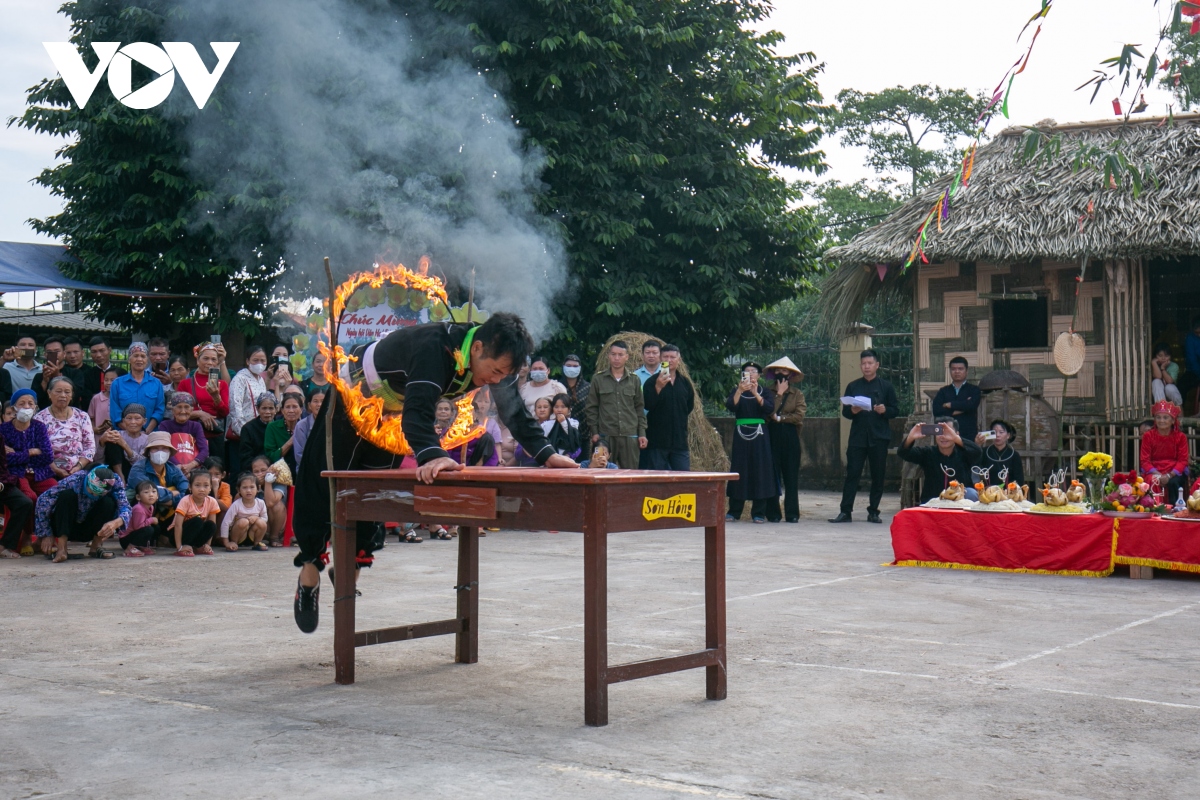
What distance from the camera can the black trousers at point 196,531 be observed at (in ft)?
32.0

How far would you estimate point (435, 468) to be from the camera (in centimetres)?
446

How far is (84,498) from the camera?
919cm

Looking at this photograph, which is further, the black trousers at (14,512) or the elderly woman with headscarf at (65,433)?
the elderly woman with headscarf at (65,433)

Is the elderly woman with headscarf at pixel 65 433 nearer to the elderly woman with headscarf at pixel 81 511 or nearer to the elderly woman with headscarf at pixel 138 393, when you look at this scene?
the elderly woman with headscarf at pixel 81 511

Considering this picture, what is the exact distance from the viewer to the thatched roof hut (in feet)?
43.4

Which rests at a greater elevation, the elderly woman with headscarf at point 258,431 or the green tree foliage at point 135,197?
the green tree foliage at point 135,197

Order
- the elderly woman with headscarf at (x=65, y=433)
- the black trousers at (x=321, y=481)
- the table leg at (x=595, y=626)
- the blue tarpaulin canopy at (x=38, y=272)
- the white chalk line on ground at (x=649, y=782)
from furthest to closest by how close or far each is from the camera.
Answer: the blue tarpaulin canopy at (x=38, y=272), the elderly woman with headscarf at (x=65, y=433), the black trousers at (x=321, y=481), the table leg at (x=595, y=626), the white chalk line on ground at (x=649, y=782)

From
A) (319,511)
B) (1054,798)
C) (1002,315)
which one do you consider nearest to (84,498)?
(319,511)

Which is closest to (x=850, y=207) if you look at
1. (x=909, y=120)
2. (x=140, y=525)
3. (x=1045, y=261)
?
(x=909, y=120)

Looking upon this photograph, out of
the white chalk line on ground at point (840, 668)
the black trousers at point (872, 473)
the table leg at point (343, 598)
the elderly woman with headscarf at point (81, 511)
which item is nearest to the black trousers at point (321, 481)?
the table leg at point (343, 598)

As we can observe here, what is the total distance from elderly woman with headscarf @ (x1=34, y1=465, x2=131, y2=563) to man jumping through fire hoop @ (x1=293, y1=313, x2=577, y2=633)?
423 cm

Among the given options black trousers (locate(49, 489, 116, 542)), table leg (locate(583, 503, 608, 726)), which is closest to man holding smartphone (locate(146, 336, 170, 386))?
black trousers (locate(49, 489, 116, 542))

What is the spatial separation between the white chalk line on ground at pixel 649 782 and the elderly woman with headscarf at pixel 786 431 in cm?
957

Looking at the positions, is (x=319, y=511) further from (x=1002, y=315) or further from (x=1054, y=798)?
(x=1002, y=315)
